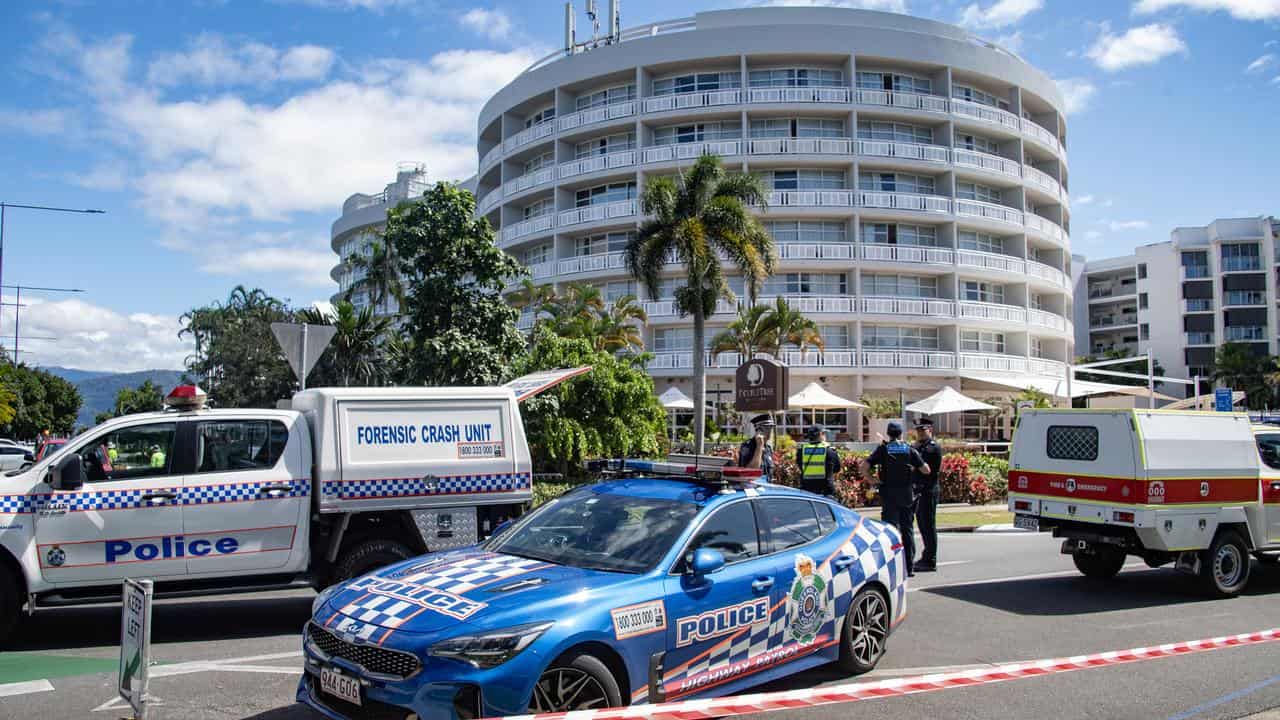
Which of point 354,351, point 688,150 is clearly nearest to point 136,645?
point 354,351

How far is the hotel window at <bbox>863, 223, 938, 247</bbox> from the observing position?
43469mm

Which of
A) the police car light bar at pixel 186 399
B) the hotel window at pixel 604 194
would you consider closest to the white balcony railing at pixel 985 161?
the hotel window at pixel 604 194

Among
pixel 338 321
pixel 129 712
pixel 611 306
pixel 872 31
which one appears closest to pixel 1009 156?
pixel 872 31

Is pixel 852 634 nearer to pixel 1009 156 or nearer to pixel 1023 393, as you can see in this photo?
pixel 1023 393

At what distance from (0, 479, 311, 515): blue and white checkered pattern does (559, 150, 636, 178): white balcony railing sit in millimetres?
37185

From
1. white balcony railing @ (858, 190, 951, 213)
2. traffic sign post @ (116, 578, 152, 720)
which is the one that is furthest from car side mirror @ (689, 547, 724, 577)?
white balcony railing @ (858, 190, 951, 213)

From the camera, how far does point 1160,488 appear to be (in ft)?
32.6

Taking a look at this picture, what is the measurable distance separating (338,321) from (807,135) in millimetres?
24699

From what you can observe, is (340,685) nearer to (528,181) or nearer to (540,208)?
(528,181)

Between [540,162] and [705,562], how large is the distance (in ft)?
151

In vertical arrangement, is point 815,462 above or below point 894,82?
below

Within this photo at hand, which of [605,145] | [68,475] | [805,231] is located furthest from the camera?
[605,145]

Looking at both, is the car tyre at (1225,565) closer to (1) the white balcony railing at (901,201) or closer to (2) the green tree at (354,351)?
(2) the green tree at (354,351)

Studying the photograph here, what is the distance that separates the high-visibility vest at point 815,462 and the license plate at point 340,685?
29.8ft
